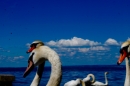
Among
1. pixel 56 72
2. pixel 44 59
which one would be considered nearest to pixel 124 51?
pixel 44 59

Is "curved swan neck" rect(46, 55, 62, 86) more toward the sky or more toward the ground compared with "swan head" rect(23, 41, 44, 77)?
more toward the ground

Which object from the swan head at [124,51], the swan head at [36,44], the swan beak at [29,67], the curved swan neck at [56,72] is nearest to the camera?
the curved swan neck at [56,72]

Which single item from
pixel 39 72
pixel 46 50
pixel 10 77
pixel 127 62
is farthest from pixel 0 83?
pixel 46 50

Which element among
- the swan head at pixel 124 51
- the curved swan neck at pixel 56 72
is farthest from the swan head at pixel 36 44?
the swan head at pixel 124 51

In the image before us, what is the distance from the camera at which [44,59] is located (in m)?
6.22

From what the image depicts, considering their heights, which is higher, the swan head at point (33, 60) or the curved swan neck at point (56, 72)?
the swan head at point (33, 60)

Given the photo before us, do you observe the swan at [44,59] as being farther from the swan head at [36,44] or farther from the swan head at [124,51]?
the swan head at [124,51]

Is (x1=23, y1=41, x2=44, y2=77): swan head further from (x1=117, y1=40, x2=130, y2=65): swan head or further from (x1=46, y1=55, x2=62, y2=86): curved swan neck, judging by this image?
(x1=117, y1=40, x2=130, y2=65): swan head

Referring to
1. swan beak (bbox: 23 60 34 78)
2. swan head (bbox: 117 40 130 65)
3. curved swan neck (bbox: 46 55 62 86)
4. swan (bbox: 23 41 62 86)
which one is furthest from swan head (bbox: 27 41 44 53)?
swan head (bbox: 117 40 130 65)

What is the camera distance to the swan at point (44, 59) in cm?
555

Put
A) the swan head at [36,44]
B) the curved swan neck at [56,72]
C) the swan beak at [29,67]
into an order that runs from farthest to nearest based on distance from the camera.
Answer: the swan beak at [29,67] < the swan head at [36,44] < the curved swan neck at [56,72]

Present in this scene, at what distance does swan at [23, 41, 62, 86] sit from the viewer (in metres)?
5.55

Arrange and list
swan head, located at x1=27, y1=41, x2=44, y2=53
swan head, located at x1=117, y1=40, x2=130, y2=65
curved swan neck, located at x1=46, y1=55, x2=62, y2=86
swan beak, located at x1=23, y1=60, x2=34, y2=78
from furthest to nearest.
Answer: swan head, located at x1=117, y1=40, x2=130, y2=65, swan beak, located at x1=23, y1=60, x2=34, y2=78, swan head, located at x1=27, y1=41, x2=44, y2=53, curved swan neck, located at x1=46, y1=55, x2=62, y2=86

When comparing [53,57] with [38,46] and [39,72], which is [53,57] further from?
[39,72]
